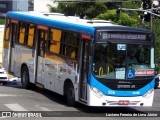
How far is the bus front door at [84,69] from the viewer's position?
1558cm

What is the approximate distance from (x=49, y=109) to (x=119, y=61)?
2.63m

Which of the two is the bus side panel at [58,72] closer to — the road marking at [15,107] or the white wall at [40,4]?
the road marking at [15,107]

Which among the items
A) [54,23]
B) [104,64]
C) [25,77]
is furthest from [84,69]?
[25,77]

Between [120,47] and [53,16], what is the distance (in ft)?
17.9

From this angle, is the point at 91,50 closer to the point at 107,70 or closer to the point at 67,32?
the point at 107,70

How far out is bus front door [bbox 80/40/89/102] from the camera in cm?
1558

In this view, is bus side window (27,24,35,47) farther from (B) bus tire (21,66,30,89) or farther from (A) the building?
(A) the building

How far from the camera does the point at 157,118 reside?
1490 centimetres

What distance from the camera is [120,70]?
50.5ft

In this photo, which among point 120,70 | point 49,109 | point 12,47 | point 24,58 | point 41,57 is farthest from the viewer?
point 12,47

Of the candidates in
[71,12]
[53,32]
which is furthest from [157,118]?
[71,12]

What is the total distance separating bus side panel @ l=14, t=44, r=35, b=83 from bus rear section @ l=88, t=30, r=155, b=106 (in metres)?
5.60

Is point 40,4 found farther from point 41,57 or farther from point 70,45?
point 70,45

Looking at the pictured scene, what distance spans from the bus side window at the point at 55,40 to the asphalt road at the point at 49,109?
6.08 ft
